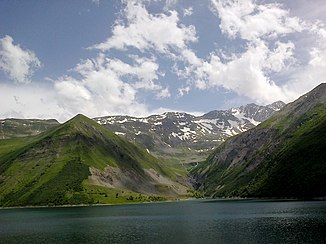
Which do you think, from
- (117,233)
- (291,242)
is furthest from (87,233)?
(291,242)

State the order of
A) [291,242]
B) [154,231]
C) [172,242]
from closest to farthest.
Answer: [291,242] < [172,242] < [154,231]

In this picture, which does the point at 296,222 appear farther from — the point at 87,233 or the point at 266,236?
the point at 87,233

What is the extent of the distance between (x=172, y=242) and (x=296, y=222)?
1717 inches

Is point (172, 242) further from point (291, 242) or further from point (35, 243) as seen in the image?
point (35, 243)

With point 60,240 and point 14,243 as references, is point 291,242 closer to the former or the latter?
point 60,240

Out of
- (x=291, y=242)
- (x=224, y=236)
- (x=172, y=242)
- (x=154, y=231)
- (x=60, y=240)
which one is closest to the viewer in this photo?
(x=291, y=242)

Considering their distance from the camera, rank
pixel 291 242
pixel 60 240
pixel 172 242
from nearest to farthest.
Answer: pixel 291 242 → pixel 172 242 → pixel 60 240

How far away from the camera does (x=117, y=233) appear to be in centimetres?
10862

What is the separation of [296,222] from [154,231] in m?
40.6

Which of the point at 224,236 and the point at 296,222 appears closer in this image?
the point at 224,236

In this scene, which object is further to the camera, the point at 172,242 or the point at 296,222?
the point at 296,222

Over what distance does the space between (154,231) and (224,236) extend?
79.8 ft

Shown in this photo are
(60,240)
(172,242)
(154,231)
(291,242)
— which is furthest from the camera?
(154,231)

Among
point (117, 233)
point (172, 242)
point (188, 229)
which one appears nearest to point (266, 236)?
point (172, 242)
